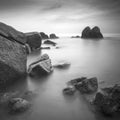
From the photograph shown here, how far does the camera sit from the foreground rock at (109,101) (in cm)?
441

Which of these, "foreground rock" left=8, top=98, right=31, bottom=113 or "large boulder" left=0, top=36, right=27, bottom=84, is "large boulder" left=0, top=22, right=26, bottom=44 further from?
"foreground rock" left=8, top=98, right=31, bottom=113

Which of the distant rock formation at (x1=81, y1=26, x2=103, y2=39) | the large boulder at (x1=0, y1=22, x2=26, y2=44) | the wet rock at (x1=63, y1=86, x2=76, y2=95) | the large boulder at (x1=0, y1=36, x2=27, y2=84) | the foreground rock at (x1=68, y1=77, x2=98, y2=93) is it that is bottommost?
the wet rock at (x1=63, y1=86, x2=76, y2=95)

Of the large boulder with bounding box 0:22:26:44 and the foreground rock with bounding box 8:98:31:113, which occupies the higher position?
the large boulder with bounding box 0:22:26:44

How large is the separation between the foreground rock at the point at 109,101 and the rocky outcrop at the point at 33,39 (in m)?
19.7

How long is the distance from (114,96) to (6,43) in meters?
6.31

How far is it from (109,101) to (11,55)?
5727 mm

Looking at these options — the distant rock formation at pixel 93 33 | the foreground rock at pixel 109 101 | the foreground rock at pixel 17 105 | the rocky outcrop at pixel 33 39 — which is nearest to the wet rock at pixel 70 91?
the foreground rock at pixel 109 101

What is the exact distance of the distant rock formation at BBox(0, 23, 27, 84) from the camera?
6.99 metres

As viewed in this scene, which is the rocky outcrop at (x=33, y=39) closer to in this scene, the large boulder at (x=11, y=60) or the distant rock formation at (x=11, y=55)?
the distant rock formation at (x=11, y=55)

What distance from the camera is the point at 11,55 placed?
7648mm

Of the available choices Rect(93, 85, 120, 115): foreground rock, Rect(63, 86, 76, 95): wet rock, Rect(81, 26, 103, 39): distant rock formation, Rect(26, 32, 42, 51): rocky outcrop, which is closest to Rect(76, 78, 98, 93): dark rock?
Rect(63, 86, 76, 95): wet rock

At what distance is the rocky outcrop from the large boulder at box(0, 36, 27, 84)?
14.5 m

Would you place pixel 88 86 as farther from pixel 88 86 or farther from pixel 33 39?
pixel 33 39

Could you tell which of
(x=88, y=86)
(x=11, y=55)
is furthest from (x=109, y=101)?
(x=11, y=55)
